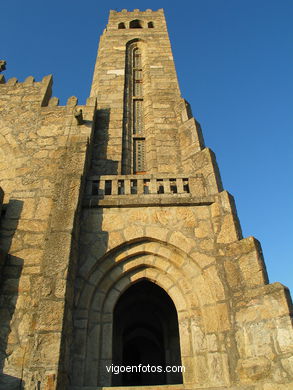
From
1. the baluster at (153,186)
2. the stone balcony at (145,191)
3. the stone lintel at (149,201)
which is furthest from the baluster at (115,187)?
the baluster at (153,186)

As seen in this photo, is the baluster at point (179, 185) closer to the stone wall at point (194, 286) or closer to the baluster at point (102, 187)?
the stone wall at point (194, 286)

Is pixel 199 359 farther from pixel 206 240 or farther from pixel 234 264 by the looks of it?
pixel 206 240

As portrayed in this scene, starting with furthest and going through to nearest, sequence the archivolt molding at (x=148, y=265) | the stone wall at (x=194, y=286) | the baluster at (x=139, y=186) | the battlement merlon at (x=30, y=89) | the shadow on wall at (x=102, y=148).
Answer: the battlement merlon at (x=30, y=89)
the shadow on wall at (x=102, y=148)
the baluster at (x=139, y=186)
the archivolt molding at (x=148, y=265)
the stone wall at (x=194, y=286)

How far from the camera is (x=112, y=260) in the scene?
5.68 meters

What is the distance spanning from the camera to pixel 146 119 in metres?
9.77

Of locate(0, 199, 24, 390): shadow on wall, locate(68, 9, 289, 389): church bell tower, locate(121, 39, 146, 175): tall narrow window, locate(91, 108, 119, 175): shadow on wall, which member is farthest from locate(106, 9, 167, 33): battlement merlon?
locate(0, 199, 24, 390): shadow on wall

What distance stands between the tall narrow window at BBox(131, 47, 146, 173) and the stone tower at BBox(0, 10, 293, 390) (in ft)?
0.31

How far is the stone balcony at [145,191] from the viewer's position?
618cm

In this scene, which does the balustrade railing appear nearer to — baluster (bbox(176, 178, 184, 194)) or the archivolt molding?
baluster (bbox(176, 178, 184, 194))

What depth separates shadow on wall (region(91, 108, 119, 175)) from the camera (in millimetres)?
8211

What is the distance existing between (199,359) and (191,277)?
1201 mm

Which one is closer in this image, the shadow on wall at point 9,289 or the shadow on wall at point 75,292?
the shadow on wall at point 9,289

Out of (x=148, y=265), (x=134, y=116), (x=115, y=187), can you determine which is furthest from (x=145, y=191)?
(x=134, y=116)

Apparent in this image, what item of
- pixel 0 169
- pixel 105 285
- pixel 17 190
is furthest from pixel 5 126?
pixel 105 285
